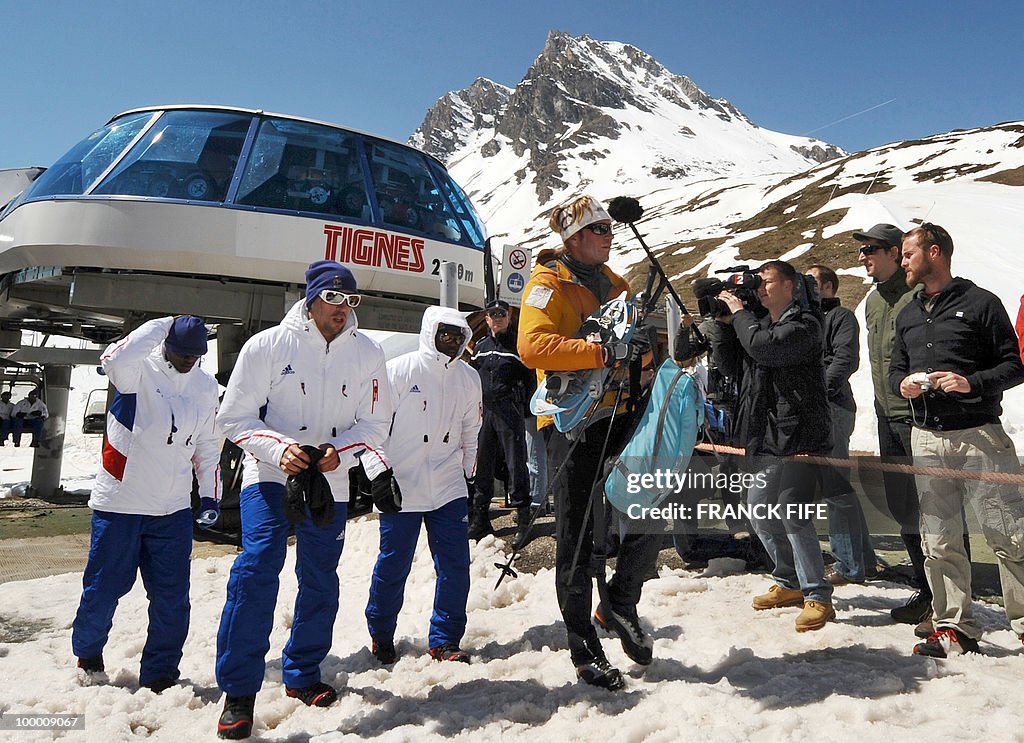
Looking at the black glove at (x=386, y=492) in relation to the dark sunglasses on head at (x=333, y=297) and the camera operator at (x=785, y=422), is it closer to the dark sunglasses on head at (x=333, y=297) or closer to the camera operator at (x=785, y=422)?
the dark sunglasses on head at (x=333, y=297)

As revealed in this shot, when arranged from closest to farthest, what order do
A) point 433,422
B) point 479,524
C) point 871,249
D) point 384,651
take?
point 384,651 < point 433,422 < point 871,249 < point 479,524

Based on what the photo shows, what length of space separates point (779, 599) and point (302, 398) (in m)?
2.92

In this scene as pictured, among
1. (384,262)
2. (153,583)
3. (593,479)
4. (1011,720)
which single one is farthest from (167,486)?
(384,262)

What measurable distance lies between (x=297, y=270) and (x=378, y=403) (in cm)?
600

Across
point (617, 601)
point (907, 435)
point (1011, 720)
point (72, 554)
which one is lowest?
point (72, 554)

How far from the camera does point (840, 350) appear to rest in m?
5.07

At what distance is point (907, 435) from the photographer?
435 centimetres

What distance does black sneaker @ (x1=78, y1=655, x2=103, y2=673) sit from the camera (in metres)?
3.93

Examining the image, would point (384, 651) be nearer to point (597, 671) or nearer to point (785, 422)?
point (597, 671)

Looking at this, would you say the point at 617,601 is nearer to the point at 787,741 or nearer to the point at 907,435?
the point at 787,741

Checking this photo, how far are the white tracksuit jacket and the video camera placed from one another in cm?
279

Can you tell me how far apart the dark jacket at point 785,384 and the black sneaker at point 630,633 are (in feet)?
4.16

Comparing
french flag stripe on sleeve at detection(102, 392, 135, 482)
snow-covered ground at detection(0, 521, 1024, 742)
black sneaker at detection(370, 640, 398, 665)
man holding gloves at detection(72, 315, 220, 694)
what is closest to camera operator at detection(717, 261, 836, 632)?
snow-covered ground at detection(0, 521, 1024, 742)

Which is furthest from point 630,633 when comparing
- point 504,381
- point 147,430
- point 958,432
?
point 504,381
